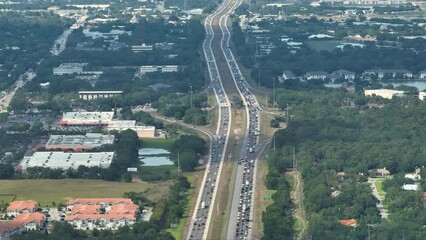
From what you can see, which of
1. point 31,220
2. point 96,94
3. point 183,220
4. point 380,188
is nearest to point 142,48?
point 96,94

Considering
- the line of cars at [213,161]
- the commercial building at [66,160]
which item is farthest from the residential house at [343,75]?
the commercial building at [66,160]

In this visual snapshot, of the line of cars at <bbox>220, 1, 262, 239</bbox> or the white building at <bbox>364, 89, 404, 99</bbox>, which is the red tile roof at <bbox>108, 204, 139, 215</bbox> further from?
the white building at <bbox>364, 89, 404, 99</bbox>

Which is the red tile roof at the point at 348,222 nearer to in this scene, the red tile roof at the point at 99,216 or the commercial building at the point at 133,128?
the red tile roof at the point at 99,216

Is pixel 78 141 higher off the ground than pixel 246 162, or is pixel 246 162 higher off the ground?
pixel 246 162

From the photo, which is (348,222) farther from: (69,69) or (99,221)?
(69,69)

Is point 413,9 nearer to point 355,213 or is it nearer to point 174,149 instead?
point 174,149

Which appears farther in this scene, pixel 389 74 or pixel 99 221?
pixel 389 74

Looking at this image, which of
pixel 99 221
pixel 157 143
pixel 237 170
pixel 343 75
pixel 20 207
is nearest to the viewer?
pixel 99 221

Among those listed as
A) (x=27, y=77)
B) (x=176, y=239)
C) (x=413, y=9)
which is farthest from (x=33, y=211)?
(x=413, y=9)
